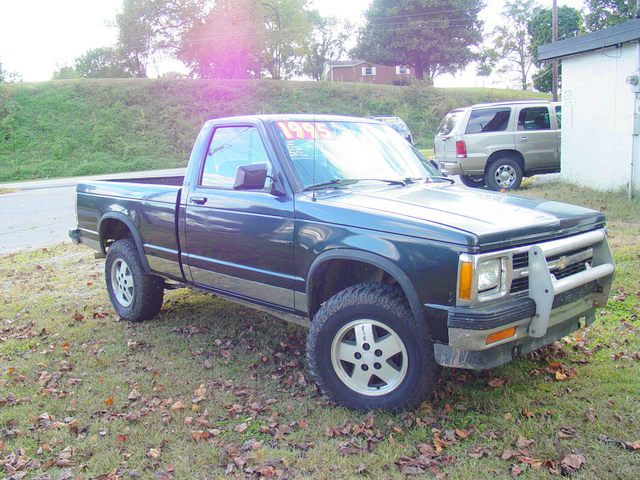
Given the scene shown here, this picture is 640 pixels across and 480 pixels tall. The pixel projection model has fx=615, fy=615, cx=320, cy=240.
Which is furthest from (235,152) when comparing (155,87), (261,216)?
(155,87)

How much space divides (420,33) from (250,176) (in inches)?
1977

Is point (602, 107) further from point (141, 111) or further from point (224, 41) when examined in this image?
point (224, 41)

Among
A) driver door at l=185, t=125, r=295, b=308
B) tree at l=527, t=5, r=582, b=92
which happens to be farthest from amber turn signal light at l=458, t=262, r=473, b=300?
tree at l=527, t=5, r=582, b=92

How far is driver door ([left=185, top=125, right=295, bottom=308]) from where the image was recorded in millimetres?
4398

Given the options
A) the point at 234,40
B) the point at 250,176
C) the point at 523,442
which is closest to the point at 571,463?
the point at 523,442

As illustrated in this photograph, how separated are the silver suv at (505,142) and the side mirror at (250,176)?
9.73 meters

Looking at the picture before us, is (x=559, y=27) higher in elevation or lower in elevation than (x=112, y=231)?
higher

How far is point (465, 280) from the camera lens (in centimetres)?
335

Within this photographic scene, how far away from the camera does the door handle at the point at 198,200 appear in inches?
199

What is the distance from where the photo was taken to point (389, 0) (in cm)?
5156

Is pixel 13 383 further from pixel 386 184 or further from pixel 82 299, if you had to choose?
pixel 386 184

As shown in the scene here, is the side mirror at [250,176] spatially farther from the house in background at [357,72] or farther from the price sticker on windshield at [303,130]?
the house in background at [357,72]

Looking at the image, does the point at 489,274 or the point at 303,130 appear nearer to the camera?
the point at 489,274

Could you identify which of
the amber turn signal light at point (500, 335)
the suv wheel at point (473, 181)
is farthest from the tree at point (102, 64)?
the amber turn signal light at point (500, 335)
